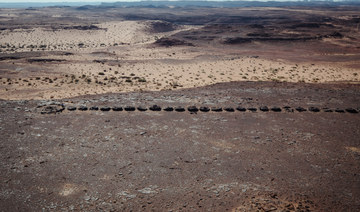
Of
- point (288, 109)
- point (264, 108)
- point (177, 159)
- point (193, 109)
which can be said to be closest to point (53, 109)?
point (193, 109)

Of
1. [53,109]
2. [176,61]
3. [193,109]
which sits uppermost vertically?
[176,61]

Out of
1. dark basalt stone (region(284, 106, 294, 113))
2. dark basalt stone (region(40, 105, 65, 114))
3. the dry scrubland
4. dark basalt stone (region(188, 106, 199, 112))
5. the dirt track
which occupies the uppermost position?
the dry scrubland

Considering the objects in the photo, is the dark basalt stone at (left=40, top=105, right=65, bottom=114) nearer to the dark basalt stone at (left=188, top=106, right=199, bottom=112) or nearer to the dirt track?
the dirt track

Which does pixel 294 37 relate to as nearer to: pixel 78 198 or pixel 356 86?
pixel 356 86

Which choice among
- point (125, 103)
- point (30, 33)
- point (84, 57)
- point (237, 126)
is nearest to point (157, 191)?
point (237, 126)

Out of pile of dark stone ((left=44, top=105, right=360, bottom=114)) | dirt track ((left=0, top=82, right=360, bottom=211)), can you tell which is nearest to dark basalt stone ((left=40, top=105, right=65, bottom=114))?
pile of dark stone ((left=44, top=105, right=360, bottom=114))

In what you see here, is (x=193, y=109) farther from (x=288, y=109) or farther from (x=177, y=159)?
(x=288, y=109)

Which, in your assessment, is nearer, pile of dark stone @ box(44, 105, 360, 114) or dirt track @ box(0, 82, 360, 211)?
dirt track @ box(0, 82, 360, 211)

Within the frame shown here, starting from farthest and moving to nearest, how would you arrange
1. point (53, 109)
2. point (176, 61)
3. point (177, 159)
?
1. point (176, 61)
2. point (53, 109)
3. point (177, 159)

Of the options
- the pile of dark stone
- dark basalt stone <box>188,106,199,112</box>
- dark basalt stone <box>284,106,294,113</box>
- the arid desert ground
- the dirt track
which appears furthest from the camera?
dark basalt stone <box>284,106,294,113</box>

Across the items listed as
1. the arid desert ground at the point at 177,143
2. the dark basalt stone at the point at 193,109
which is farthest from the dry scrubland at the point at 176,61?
the dark basalt stone at the point at 193,109
